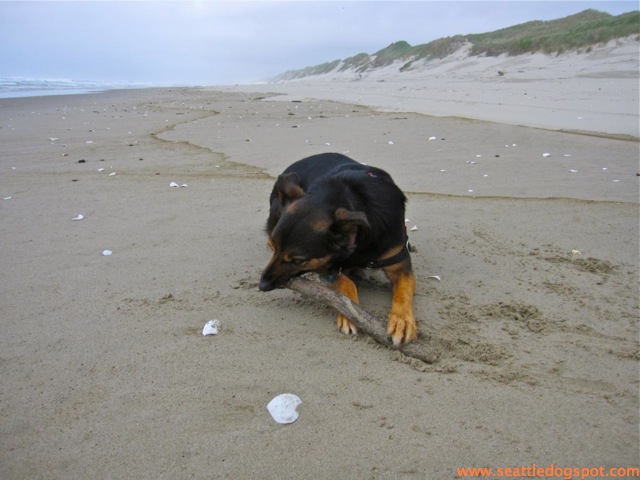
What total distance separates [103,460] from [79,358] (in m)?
0.85

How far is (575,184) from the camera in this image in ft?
18.0

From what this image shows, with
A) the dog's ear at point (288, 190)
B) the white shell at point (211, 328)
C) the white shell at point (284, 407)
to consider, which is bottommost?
the white shell at point (284, 407)

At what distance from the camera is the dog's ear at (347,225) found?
2596mm

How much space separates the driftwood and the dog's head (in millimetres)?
147

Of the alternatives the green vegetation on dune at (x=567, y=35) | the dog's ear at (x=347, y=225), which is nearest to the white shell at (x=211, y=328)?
the dog's ear at (x=347, y=225)

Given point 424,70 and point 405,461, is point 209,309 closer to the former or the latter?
point 405,461

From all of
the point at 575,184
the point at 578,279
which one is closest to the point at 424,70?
the point at 575,184

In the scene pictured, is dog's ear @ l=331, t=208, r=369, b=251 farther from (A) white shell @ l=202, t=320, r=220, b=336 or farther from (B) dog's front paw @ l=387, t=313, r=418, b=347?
(A) white shell @ l=202, t=320, r=220, b=336

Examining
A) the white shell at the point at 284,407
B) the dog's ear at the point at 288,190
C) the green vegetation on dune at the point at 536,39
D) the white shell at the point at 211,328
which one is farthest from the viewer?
the green vegetation on dune at the point at 536,39

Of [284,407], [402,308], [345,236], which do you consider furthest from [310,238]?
[284,407]

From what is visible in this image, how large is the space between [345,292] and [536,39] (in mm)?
26744

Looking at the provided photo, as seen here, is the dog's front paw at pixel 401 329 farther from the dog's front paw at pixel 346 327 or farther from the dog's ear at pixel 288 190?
the dog's ear at pixel 288 190

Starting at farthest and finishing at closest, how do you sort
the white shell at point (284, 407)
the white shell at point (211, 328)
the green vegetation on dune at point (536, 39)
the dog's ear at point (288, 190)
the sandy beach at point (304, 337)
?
the green vegetation on dune at point (536, 39) < the dog's ear at point (288, 190) < the white shell at point (211, 328) < the white shell at point (284, 407) < the sandy beach at point (304, 337)

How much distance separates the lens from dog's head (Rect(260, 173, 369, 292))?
2.66 metres
